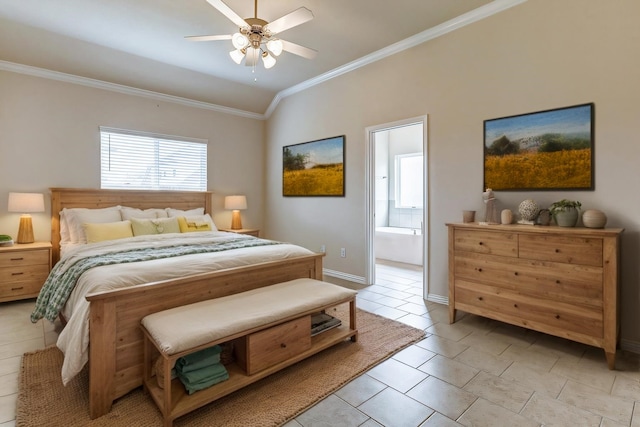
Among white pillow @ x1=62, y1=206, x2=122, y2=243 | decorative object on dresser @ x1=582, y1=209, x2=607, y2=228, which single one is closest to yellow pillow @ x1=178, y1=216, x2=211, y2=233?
white pillow @ x1=62, y1=206, x2=122, y2=243

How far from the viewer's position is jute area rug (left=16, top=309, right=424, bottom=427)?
1.69 metres

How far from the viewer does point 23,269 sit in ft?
11.1

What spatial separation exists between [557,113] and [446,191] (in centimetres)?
115

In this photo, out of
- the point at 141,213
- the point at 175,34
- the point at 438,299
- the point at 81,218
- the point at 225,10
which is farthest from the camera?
the point at 141,213

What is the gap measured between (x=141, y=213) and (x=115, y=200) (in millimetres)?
435

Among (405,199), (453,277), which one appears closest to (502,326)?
(453,277)

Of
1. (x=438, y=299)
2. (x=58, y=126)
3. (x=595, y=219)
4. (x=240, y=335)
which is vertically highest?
(x=58, y=126)

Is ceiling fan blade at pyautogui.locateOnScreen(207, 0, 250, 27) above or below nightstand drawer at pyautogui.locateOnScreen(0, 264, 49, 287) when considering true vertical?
above

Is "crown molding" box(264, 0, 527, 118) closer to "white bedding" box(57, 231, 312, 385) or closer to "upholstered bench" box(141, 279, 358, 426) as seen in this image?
"white bedding" box(57, 231, 312, 385)

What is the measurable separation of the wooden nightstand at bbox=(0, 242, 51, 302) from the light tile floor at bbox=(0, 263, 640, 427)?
62 cm

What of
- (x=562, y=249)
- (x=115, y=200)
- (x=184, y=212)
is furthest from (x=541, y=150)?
(x=115, y=200)

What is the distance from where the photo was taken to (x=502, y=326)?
113 inches

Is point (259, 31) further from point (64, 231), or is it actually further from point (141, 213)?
point (64, 231)

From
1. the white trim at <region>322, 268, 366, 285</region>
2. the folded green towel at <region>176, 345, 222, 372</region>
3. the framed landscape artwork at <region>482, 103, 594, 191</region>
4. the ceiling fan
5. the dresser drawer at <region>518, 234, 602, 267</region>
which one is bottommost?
the white trim at <region>322, 268, 366, 285</region>
